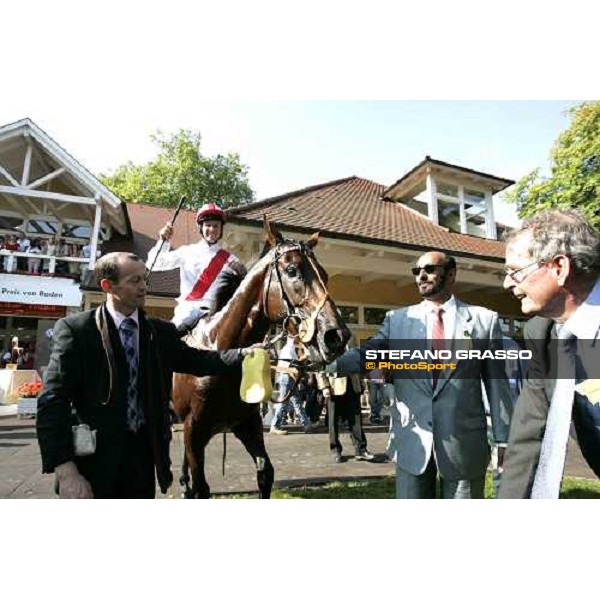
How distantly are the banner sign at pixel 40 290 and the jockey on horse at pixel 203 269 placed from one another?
4060 millimetres

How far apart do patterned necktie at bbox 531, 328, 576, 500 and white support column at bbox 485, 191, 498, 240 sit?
11.8 ft

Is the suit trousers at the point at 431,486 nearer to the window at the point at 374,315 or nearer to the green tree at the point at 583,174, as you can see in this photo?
the window at the point at 374,315

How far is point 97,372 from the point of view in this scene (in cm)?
184

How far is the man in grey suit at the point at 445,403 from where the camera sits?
2.02 meters

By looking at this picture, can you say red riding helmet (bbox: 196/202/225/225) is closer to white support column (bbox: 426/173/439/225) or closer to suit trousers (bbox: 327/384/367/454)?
white support column (bbox: 426/173/439/225)

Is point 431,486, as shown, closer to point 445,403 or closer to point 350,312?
point 445,403

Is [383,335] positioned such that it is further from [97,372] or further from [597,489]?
[597,489]

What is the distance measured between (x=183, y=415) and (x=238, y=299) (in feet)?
3.52

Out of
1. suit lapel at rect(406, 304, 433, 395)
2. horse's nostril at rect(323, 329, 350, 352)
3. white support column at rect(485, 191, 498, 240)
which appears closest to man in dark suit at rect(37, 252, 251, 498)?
horse's nostril at rect(323, 329, 350, 352)

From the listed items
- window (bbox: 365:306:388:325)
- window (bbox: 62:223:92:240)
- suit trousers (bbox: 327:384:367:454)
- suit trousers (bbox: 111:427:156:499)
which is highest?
window (bbox: 62:223:92:240)

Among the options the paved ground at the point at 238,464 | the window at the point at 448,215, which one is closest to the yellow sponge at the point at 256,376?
the paved ground at the point at 238,464

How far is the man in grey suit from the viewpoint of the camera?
202 cm

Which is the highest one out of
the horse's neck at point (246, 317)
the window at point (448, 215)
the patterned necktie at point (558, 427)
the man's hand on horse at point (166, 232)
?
the window at point (448, 215)

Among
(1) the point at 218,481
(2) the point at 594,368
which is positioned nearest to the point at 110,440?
(2) the point at 594,368
